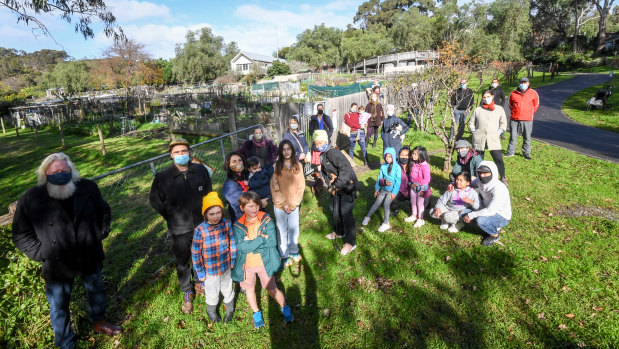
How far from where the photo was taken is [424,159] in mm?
4941

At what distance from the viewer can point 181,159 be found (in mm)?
3383

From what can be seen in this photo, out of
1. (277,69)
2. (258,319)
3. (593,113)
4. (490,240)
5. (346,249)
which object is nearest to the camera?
(258,319)

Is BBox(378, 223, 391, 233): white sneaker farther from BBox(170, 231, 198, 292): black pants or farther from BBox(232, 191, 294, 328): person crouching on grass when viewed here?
BBox(170, 231, 198, 292): black pants

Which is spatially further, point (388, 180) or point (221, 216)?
point (388, 180)

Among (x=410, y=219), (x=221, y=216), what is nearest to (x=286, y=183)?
(x=221, y=216)

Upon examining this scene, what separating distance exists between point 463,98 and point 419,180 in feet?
16.1

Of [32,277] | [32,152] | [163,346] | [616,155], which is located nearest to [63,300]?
[32,277]

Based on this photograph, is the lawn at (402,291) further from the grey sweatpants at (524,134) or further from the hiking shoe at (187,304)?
the grey sweatpants at (524,134)

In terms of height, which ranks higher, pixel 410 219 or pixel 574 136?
pixel 574 136

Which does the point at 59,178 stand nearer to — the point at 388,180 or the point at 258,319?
the point at 258,319

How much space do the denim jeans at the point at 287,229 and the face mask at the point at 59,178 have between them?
2.29m

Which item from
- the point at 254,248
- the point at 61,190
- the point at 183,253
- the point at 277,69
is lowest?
the point at 183,253

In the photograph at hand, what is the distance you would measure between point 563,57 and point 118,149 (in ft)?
159

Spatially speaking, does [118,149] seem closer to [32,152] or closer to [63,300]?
[32,152]
